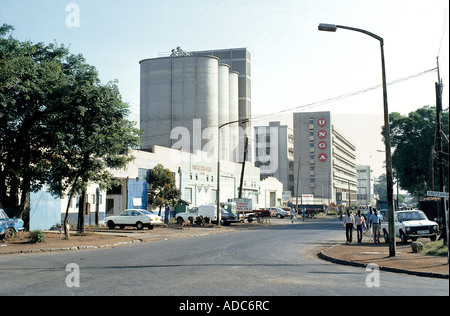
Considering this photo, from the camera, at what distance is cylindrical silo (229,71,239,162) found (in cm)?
8894

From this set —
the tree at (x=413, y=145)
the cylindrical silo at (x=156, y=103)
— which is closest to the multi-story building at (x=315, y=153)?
the cylindrical silo at (x=156, y=103)

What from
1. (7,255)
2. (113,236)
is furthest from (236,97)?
(7,255)

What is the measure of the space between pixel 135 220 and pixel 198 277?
81.6ft

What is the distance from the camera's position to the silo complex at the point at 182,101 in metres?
79.9

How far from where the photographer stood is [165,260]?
16.1 metres

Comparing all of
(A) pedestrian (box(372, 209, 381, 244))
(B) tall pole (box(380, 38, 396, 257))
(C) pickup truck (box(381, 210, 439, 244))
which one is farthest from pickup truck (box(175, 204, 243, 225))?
(B) tall pole (box(380, 38, 396, 257))

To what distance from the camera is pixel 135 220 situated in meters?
35.9

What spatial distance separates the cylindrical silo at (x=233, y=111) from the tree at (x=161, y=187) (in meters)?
41.5

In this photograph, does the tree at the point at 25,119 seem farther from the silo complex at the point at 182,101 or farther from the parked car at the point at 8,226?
the silo complex at the point at 182,101

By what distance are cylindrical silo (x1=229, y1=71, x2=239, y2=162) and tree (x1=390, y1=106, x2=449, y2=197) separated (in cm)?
3130

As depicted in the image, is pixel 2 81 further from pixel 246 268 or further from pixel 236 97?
pixel 236 97

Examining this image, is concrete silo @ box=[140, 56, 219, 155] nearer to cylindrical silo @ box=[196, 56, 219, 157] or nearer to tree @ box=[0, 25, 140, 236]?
cylindrical silo @ box=[196, 56, 219, 157]

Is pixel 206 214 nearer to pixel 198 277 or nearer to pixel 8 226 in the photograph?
pixel 8 226
